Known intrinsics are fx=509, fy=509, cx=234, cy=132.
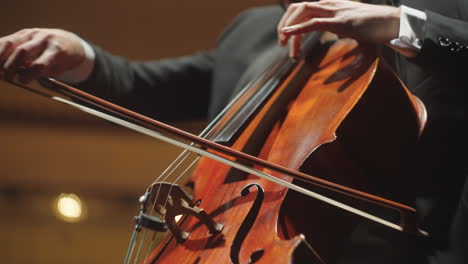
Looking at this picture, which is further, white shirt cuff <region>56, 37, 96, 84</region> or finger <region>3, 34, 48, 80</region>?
white shirt cuff <region>56, 37, 96, 84</region>

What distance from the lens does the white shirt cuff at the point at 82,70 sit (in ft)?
2.99

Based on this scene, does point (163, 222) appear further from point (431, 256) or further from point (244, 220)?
point (431, 256)

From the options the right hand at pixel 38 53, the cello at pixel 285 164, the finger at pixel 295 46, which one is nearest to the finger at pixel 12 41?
the right hand at pixel 38 53

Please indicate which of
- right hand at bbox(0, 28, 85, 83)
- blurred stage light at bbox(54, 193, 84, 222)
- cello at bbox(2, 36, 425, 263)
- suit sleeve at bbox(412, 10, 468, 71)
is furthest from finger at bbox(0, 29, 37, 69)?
blurred stage light at bbox(54, 193, 84, 222)

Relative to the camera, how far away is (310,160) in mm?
568

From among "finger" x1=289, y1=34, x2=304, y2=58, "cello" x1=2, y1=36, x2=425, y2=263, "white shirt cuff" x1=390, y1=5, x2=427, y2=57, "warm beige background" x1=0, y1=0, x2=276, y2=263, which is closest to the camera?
"cello" x1=2, y1=36, x2=425, y2=263

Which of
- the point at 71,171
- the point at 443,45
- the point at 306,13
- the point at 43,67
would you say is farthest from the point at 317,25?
the point at 71,171

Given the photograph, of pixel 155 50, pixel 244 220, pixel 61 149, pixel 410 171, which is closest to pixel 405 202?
pixel 410 171

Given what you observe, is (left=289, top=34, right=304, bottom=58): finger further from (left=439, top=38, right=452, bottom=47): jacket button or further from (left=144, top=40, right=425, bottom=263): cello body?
(left=439, top=38, right=452, bottom=47): jacket button

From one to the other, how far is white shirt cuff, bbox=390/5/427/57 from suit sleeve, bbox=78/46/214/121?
0.58m

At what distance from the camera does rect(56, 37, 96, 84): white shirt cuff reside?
910mm

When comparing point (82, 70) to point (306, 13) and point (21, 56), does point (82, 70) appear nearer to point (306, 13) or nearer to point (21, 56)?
point (21, 56)

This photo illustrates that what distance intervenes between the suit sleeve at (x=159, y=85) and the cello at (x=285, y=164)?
37 cm

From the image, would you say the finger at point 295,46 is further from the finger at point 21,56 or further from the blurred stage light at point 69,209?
the blurred stage light at point 69,209
